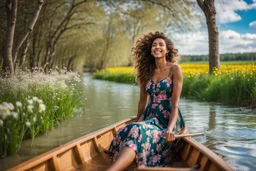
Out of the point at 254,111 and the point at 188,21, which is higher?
the point at 188,21

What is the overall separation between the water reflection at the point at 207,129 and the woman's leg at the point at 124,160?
1.86m

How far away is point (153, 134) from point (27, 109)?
2.51 metres

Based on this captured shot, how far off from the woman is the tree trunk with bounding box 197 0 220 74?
39.2 feet

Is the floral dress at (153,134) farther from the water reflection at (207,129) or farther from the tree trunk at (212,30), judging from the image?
the tree trunk at (212,30)

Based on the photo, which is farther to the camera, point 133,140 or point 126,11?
point 126,11

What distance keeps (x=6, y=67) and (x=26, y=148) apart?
455cm

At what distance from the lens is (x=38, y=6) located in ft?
37.0

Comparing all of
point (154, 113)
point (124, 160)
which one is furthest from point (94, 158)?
point (124, 160)

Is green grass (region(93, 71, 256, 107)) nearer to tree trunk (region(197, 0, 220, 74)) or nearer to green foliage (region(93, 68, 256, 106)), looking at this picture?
green foliage (region(93, 68, 256, 106))

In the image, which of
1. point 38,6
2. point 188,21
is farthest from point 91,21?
point 38,6

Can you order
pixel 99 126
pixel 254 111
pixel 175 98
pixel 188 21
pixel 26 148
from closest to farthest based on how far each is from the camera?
pixel 175 98, pixel 26 148, pixel 99 126, pixel 254 111, pixel 188 21

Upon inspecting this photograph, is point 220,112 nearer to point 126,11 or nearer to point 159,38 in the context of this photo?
point 159,38

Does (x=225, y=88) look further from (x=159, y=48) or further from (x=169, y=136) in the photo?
(x=169, y=136)

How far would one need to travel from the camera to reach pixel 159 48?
5164 millimetres
